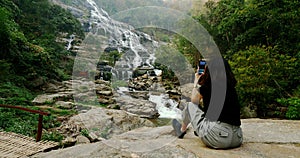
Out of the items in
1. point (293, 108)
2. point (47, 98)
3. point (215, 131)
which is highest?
point (215, 131)

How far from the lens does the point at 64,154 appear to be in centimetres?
237

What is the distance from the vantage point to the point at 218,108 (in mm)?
2031

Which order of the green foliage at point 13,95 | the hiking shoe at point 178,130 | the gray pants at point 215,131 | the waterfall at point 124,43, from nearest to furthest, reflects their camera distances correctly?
1. the gray pants at point 215,131
2. the hiking shoe at point 178,130
3. the waterfall at point 124,43
4. the green foliage at point 13,95

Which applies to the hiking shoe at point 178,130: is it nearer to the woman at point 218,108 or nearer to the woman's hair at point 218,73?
the woman at point 218,108

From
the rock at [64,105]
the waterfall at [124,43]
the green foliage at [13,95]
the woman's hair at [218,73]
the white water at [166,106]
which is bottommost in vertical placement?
the rock at [64,105]

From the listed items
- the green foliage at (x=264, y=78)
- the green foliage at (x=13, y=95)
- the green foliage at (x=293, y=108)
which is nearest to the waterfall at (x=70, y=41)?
the green foliage at (x=13, y=95)

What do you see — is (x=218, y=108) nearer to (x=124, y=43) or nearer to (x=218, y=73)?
(x=218, y=73)

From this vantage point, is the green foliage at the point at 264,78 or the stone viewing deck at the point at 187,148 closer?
the stone viewing deck at the point at 187,148

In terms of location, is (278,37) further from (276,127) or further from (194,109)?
(194,109)

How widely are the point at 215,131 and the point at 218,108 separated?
0.19 meters

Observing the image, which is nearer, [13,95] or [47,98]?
[13,95]

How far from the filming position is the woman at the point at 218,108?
6.45 ft

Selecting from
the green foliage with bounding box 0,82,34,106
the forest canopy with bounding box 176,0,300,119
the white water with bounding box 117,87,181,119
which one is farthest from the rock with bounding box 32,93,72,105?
the forest canopy with bounding box 176,0,300,119

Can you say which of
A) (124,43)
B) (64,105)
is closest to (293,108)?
(124,43)
